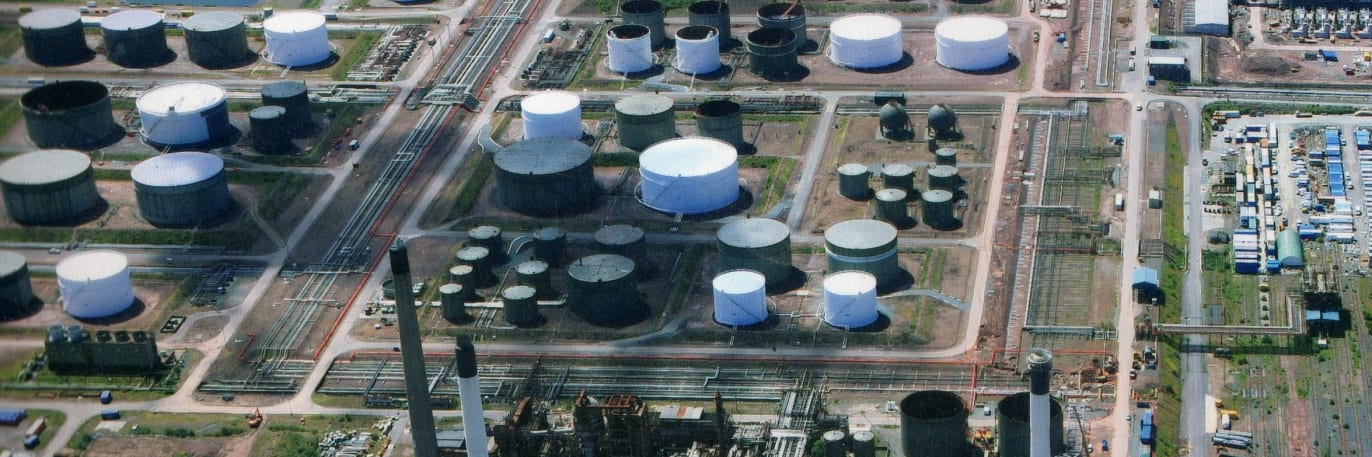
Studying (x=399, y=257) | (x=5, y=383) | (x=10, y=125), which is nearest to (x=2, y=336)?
(x=5, y=383)

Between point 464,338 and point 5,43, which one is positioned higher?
point 5,43

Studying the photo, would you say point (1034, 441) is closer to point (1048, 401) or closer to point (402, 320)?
point (1048, 401)

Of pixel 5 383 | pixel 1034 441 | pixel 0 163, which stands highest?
pixel 0 163

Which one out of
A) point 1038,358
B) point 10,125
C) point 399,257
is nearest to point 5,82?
point 10,125

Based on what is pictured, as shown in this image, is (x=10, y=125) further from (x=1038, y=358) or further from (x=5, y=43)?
(x=1038, y=358)

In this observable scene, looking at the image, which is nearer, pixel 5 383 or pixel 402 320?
pixel 5 383

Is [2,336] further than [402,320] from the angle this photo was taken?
No
